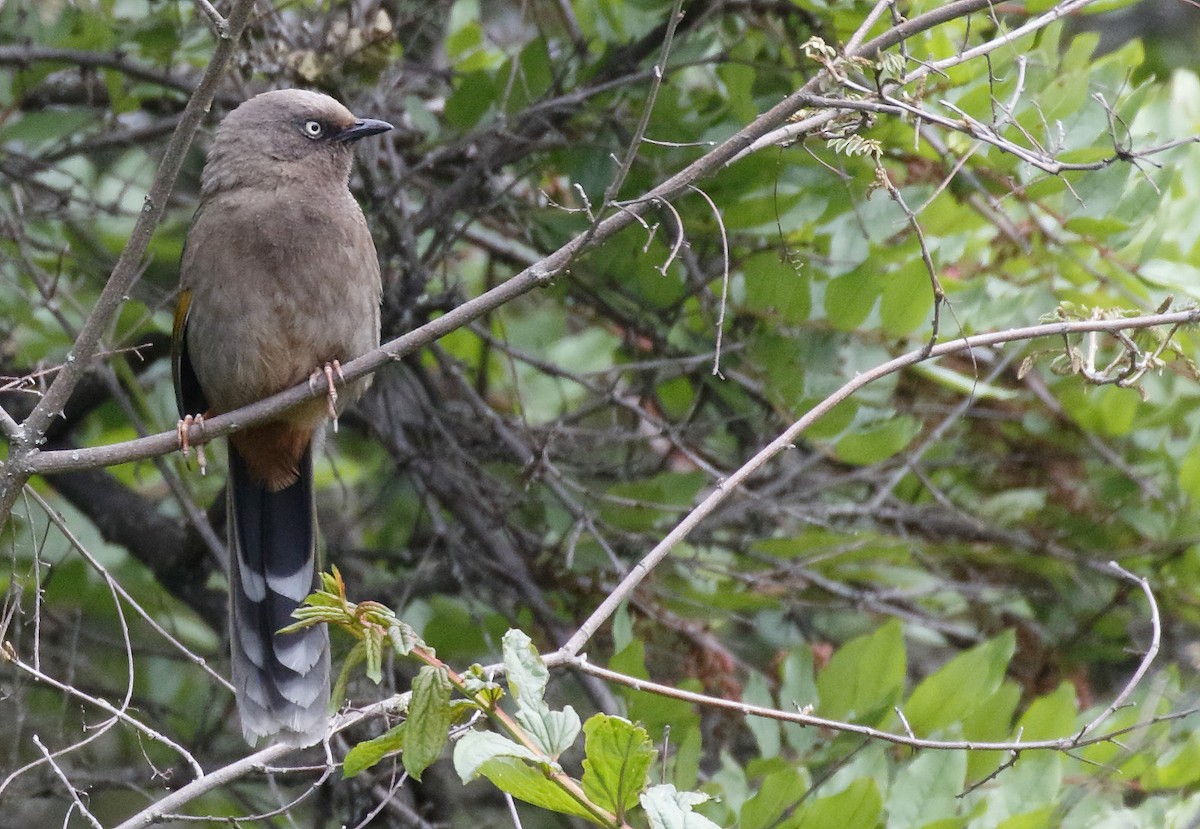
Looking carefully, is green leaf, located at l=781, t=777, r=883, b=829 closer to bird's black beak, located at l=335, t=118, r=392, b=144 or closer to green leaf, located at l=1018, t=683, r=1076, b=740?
green leaf, located at l=1018, t=683, r=1076, b=740

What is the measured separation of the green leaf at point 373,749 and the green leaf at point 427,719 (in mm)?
56

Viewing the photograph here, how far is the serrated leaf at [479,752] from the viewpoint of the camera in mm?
2076

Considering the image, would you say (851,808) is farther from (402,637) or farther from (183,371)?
(183,371)

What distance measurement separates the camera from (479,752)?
2117 millimetres

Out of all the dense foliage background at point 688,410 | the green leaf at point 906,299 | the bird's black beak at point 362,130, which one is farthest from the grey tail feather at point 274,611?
the green leaf at point 906,299

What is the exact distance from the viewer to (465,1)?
584 centimetres

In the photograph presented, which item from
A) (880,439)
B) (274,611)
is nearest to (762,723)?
(880,439)

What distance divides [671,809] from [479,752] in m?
0.32

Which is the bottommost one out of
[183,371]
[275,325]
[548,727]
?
[548,727]

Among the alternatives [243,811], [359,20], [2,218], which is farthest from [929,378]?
[2,218]

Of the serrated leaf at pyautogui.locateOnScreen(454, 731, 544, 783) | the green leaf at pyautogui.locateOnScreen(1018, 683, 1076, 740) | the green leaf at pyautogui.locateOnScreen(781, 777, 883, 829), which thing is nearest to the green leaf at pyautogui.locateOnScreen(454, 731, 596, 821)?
the serrated leaf at pyautogui.locateOnScreen(454, 731, 544, 783)

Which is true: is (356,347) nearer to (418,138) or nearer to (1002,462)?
(418,138)

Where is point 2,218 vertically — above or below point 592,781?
above

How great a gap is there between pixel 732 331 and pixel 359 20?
1.66m
